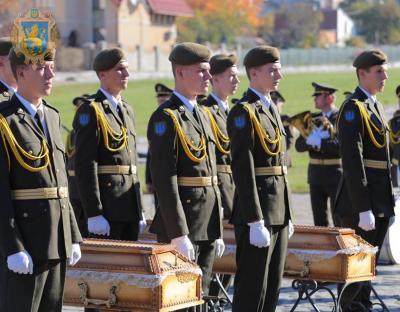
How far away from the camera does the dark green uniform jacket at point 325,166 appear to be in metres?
13.0

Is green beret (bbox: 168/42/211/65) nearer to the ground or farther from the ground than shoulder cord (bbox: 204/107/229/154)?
farther from the ground

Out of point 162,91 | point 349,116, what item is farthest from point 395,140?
point 349,116

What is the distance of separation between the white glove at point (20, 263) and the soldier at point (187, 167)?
56.5 inches

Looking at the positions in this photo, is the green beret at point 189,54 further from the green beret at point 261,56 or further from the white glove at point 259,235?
the white glove at point 259,235

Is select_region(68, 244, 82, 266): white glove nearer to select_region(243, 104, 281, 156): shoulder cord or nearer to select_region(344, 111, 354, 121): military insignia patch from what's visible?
select_region(243, 104, 281, 156): shoulder cord

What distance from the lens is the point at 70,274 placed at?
287 inches

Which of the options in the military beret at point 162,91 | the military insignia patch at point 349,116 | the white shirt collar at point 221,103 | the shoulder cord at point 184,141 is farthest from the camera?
the military beret at point 162,91

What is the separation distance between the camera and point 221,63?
9.79 meters

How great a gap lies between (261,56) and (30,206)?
226cm

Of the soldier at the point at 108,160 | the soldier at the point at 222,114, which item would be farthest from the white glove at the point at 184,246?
the soldier at the point at 222,114

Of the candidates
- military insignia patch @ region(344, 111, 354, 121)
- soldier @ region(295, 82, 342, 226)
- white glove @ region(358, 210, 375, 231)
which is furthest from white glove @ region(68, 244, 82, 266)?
soldier @ region(295, 82, 342, 226)

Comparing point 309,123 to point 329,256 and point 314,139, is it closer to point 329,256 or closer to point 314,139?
point 314,139

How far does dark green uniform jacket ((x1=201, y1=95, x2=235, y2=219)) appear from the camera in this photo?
9820mm

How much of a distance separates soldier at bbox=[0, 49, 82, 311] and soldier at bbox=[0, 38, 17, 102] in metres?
1.82
